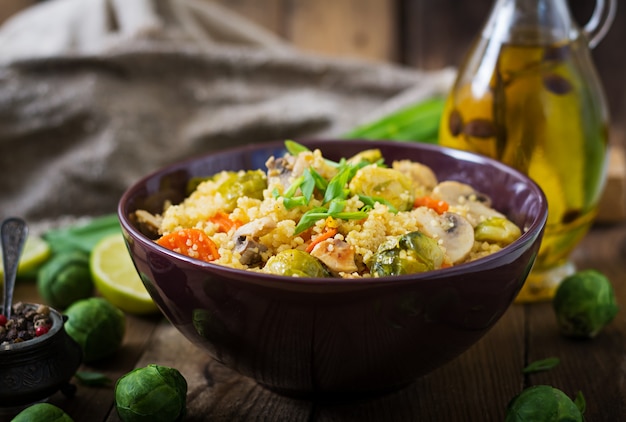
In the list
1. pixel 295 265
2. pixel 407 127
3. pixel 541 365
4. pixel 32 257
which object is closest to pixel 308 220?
pixel 295 265

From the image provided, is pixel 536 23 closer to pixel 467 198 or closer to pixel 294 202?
pixel 467 198

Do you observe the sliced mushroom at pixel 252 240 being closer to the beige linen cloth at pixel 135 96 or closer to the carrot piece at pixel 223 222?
the carrot piece at pixel 223 222

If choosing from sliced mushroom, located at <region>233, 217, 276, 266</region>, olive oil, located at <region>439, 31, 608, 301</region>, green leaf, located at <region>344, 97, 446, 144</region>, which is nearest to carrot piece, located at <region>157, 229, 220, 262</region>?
sliced mushroom, located at <region>233, 217, 276, 266</region>

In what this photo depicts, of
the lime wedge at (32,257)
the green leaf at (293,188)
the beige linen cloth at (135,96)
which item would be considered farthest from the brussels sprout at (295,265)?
the beige linen cloth at (135,96)

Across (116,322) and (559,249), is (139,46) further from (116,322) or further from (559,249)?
(559,249)

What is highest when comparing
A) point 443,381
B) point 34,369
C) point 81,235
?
point 34,369

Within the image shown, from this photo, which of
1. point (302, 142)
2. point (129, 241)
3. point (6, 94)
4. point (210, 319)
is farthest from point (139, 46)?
point (210, 319)
